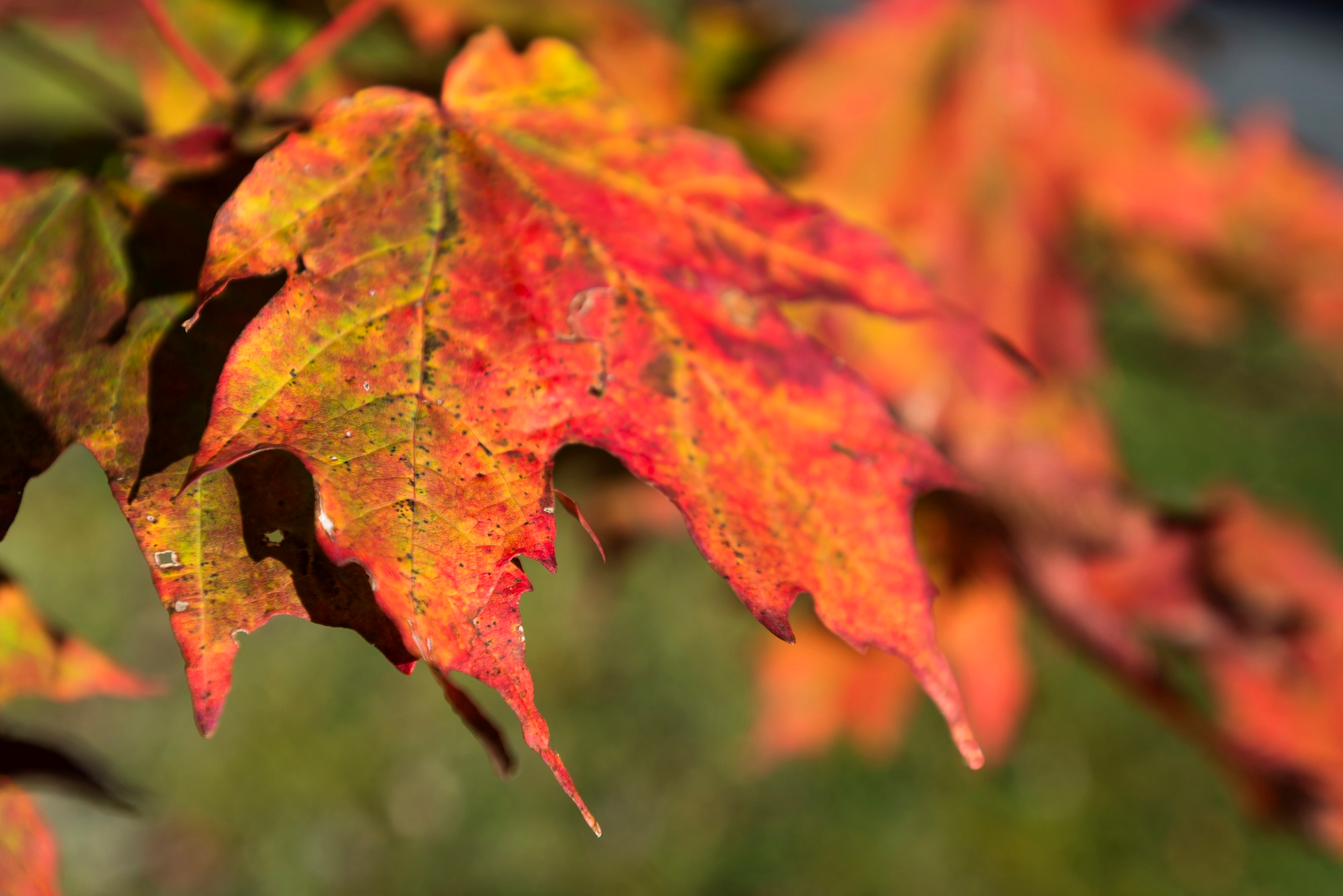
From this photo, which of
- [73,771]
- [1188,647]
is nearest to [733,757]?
[1188,647]

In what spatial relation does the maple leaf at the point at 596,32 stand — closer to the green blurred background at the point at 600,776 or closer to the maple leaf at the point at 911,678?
the maple leaf at the point at 911,678

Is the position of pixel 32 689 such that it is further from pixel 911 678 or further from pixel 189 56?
pixel 911 678

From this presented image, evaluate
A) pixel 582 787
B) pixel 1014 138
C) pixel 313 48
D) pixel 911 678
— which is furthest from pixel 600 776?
pixel 313 48

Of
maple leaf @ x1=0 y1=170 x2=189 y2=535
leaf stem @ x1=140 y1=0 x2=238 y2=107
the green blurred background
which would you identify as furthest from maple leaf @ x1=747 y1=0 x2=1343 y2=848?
the green blurred background

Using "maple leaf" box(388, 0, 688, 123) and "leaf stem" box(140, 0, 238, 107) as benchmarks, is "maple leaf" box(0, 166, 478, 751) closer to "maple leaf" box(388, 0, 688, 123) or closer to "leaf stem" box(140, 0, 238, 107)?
"leaf stem" box(140, 0, 238, 107)

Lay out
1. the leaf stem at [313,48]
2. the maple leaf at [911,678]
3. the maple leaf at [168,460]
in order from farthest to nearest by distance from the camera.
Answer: the maple leaf at [911,678]
the leaf stem at [313,48]
the maple leaf at [168,460]

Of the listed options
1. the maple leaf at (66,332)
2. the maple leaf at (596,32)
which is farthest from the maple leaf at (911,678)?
the maple leaf at (66,332)

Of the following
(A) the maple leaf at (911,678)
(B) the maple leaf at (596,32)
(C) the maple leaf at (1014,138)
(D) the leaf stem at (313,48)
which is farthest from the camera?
(A) the maple leaf at (911,678)

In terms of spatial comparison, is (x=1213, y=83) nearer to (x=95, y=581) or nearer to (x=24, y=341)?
(x=24, y=341)
